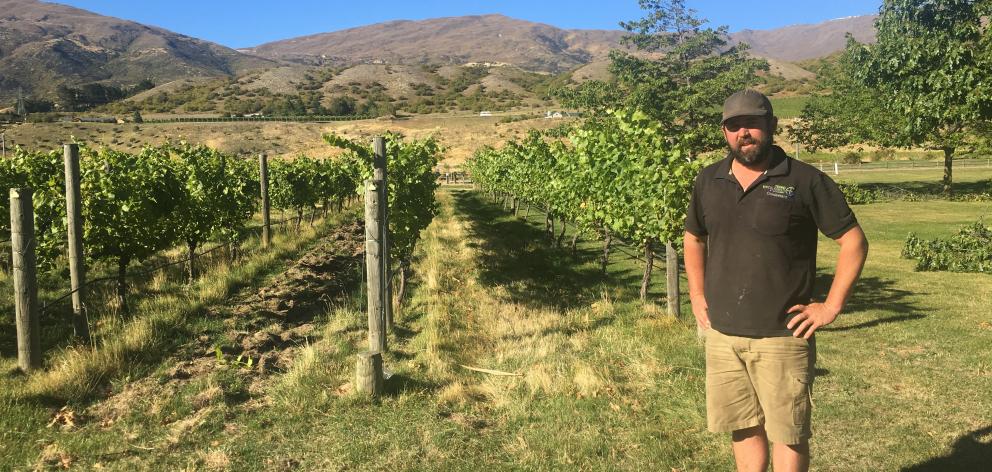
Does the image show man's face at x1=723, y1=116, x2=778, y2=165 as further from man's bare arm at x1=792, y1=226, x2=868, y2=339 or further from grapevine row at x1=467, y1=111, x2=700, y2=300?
grapevine row at x1=467, y1=111, x2=700, y2=300

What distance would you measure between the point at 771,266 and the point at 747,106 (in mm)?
716

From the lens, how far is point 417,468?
432 cm

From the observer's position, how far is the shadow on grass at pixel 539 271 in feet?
36.0

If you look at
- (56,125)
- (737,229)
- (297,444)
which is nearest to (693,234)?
(737,229)

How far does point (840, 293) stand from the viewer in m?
2.79

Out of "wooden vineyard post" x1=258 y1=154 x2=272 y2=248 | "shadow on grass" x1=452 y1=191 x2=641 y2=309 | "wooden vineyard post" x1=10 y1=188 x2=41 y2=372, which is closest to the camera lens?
"wooden vineyard post" x1=10 y1=188 x2=41 y2=372

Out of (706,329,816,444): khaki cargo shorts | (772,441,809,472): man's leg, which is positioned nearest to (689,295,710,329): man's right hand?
(706,329,816,444): khaki cargo shorts

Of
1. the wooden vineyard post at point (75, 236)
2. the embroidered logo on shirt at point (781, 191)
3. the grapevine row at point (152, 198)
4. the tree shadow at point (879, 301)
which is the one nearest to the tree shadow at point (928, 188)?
the tree shadow at point (879, 301)

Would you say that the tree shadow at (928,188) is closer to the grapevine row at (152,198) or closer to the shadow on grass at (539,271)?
the shadow on grass at (539,271)

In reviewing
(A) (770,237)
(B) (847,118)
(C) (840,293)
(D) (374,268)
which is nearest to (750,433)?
(C) (840,293)

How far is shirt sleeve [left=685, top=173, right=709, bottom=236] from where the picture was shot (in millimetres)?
3107

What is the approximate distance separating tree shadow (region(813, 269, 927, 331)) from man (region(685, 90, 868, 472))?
5771mm

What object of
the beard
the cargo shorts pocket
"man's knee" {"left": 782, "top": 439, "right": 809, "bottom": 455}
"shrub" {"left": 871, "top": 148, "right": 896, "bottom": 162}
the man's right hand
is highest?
"shrub" {"left": 871, "top": 148, "right": 896, "bottom": 162}

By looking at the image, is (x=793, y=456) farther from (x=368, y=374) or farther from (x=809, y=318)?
(x=368, y=374)
